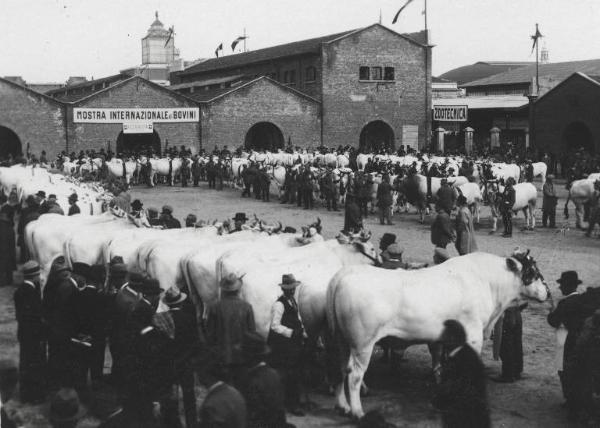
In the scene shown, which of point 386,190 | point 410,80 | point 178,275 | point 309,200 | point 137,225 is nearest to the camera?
point 178,275

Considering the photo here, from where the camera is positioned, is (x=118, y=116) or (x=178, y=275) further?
(x=118, y=116)

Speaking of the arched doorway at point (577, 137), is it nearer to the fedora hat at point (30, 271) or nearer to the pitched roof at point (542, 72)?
the pitched roof at point (542, 72)

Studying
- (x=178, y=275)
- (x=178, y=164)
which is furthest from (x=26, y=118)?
(x=178, y=275)

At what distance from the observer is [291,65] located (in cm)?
5025

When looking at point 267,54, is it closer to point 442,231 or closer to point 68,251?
point 442,231

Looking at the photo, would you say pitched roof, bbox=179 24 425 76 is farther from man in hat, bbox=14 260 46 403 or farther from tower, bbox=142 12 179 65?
man in hat, bbox=14 260 46 403

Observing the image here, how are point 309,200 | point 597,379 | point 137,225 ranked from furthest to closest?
1. point 309,200
2. point 137,225
3. point 597,379

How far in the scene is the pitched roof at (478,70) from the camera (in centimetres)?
8501

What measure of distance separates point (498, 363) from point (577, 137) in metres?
35.6

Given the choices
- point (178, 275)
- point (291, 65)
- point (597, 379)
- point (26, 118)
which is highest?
point (291, 65)

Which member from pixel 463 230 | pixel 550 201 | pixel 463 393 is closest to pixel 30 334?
pixel 463 393

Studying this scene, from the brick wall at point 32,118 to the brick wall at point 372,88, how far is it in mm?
15599

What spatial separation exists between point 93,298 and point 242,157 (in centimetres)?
2878

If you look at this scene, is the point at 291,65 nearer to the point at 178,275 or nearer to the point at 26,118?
the point at 26,118
